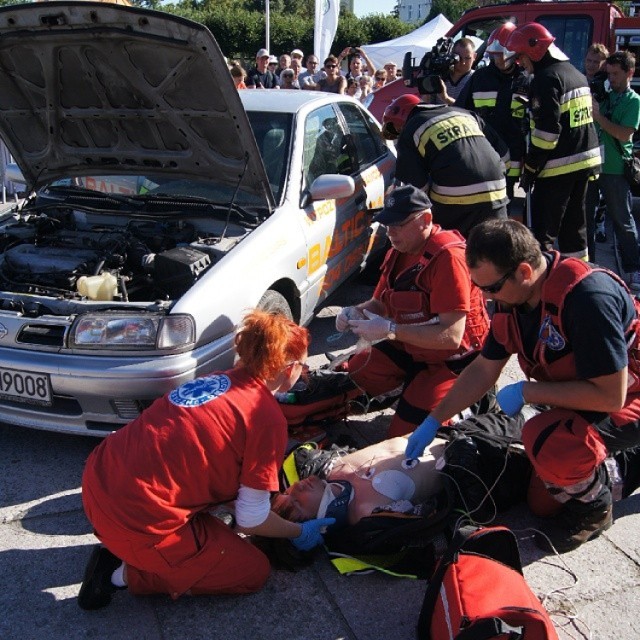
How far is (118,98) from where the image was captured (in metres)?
3.85

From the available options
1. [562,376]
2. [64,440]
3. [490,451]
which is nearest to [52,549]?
[64,440]

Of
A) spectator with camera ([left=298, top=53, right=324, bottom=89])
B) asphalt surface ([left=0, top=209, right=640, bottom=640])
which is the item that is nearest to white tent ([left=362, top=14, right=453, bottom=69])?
spectator with camera ([left=298, top=53, right=324, bottom=89])

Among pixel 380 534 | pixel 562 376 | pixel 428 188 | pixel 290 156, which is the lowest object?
pixel 380 534

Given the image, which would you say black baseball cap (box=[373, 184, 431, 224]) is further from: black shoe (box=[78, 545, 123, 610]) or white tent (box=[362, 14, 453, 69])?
white tent (box=[362, 14, 453, 69])

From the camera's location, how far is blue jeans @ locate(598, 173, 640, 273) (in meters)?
5.73

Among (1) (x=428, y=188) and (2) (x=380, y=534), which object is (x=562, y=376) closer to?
(2) (x=380, y=534)

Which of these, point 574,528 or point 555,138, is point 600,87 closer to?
point 555,138

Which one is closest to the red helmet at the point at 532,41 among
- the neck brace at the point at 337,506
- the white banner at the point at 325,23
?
the neck brace at the point at 337,506

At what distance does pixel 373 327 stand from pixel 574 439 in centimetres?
104

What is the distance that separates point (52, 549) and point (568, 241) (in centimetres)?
415

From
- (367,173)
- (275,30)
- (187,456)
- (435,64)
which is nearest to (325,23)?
(435,64)

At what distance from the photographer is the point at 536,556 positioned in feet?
8.86

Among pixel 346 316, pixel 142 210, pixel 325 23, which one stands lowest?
pixel 346 316

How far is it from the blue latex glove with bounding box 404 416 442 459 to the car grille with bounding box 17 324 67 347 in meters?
1.57
